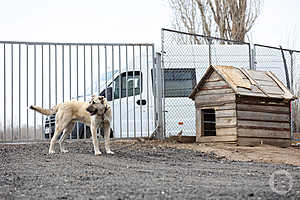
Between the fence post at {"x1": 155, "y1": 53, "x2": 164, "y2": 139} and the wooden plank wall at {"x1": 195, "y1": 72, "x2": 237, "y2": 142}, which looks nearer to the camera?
the wooden plank wall at {"x1": 195, "y1": 72, "x2": 237, "y2": 142}

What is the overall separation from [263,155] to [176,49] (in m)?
4.26

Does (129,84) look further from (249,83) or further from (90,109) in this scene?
(90,109)

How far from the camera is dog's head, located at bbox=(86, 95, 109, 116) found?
8.12 meters

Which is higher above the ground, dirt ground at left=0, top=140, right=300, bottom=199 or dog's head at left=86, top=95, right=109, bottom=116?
dog's head at left=86, top=95, right=109, bottom=116

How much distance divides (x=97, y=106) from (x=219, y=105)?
9.45 feet

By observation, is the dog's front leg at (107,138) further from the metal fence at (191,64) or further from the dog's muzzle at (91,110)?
the metal fence at (191,64)

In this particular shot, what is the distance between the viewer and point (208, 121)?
1044 centimetres

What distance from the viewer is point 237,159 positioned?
809cm

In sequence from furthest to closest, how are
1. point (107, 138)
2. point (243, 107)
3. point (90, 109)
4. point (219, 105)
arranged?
point (219, 105) → point (243, 107) → point (107, 138) → point (90, 109)

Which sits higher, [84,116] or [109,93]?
[109,93]

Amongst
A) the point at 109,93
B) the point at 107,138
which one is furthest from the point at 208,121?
the point at 107,138

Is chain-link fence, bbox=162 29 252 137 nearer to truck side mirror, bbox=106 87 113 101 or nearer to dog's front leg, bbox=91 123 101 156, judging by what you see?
truck side mirror, bbox=106 87 113 101

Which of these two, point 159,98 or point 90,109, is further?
point 159,98

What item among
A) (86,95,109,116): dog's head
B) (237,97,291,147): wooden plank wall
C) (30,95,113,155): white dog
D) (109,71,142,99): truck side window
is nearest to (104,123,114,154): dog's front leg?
(30,95,113,155): white dog
